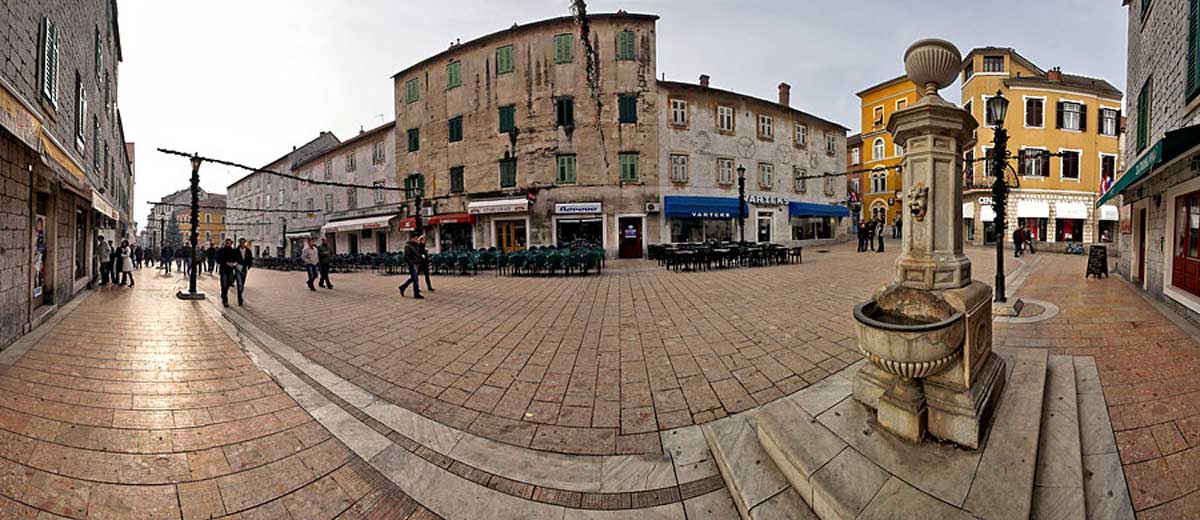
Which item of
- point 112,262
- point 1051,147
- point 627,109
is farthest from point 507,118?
point 1051,147

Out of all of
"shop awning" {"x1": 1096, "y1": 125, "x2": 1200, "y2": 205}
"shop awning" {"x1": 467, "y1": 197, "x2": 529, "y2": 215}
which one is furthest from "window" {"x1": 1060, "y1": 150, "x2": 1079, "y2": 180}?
"shop awning" {"x1": 467, "y1": 197, "x2": 529, "y2": 215}

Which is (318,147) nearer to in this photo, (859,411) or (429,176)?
(429,176)

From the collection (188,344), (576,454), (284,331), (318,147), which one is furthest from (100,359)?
(318,147)

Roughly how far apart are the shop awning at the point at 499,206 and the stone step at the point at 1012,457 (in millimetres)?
21164

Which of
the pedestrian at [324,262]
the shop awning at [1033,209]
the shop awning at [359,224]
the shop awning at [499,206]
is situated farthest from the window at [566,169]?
the shop awning at [1033,209]

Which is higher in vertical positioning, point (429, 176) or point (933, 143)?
point (429, 176)

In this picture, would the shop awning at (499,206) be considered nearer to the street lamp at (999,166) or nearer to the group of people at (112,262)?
the group of people at (112,262)

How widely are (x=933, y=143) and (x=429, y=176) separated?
27369mm

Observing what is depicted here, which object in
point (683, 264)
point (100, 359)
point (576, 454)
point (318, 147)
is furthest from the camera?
point (318, 147)

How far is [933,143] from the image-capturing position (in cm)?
328

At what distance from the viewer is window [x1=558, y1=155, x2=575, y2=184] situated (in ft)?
75.3

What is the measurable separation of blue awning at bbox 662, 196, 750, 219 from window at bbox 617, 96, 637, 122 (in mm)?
4780

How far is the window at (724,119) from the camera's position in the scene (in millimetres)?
24641

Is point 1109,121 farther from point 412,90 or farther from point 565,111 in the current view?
point 412,90
